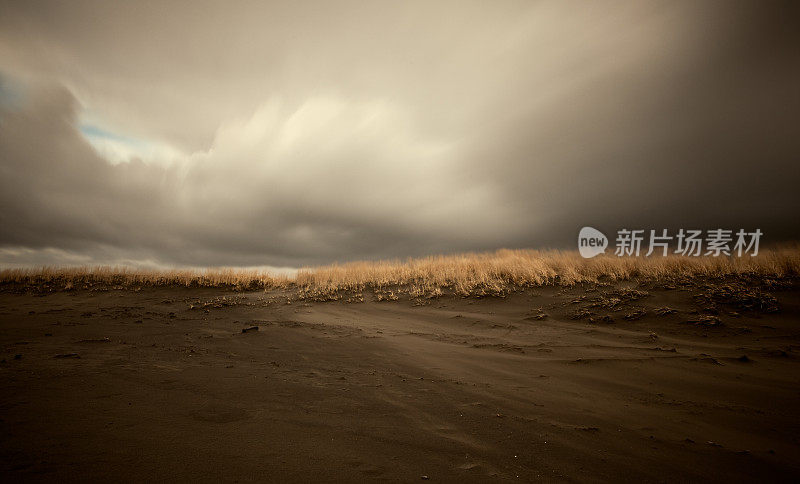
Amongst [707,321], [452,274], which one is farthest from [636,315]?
[452,274]

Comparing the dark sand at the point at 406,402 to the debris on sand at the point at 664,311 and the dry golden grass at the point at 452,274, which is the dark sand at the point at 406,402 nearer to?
the debris on sand at the point at 664,311

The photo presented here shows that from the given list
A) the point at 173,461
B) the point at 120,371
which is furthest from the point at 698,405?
the point at 120,371

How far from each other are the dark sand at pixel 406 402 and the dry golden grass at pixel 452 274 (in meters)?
3.43

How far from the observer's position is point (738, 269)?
1070 cm

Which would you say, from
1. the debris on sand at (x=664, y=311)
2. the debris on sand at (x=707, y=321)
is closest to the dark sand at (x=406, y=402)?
the debris on sand at (x=707, y=321)

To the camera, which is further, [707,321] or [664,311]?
[664,311]

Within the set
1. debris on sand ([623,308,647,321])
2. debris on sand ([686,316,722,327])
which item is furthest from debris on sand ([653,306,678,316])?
debris on sand ([686,316,722,327])

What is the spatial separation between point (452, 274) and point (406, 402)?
11235 mm

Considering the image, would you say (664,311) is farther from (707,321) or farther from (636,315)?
(707,321)

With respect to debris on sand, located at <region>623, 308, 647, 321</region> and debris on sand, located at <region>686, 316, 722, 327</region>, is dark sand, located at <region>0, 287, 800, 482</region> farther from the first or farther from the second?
debris on sand, located at <region>623, 308, 647, 321</region>

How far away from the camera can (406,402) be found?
13.2 feet

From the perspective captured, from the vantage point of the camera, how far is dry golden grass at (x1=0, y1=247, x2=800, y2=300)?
36.7 ft

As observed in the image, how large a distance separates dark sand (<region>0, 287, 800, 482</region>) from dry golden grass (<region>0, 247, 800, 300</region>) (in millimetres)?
3434

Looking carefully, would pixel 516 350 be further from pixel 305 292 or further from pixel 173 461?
pixel 305 292
